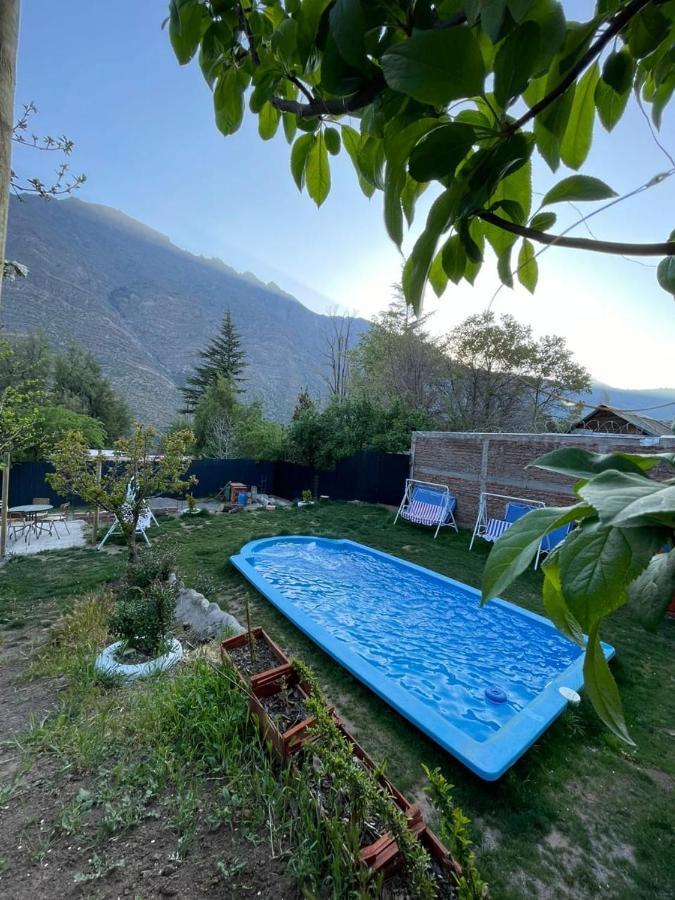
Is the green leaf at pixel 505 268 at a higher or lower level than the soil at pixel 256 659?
higher

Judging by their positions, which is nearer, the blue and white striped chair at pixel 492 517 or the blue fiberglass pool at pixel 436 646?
the blue fiberglass pool at pixel 436 646

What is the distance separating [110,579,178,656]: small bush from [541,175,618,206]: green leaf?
13.0 feet

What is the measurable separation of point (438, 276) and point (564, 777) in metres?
3.47

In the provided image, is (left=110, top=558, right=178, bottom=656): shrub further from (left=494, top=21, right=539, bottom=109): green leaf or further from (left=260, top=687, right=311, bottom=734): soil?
(left=494, top=21, right=539, bottom=109): green leaf

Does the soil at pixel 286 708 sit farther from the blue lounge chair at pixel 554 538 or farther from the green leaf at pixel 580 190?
the green leaf at pixel 580 190

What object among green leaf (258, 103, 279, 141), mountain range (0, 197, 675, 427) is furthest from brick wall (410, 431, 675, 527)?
mountain range (0, 197, 675, 427)

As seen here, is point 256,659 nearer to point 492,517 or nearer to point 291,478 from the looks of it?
point 492,517

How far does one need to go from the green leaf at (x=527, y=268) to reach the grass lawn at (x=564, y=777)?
0.74 m

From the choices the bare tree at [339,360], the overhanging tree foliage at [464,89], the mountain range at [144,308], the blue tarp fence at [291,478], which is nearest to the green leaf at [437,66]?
the overhanging tree foliage at [464,89]

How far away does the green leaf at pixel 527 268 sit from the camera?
2.04ft

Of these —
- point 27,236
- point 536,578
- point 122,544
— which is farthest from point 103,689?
point 27,236

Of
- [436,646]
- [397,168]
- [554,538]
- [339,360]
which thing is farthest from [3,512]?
[339,360]

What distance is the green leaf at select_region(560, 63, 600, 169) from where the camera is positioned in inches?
22.4

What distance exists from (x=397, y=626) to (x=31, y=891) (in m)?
4.20
